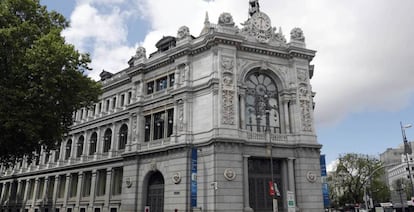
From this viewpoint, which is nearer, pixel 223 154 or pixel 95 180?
pixel 223 154

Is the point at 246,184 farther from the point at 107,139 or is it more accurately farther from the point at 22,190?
the point at 22,190

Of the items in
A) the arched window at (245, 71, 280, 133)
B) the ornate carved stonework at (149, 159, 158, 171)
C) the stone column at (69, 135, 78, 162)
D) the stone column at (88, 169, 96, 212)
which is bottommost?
the stone column at (88, 169, 96, 212)

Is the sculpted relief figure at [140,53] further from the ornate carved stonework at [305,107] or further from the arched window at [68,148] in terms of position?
the arched window at [68,148]

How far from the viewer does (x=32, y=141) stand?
24625 millimetres

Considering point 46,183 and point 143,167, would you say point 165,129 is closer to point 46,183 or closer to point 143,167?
point 143,167

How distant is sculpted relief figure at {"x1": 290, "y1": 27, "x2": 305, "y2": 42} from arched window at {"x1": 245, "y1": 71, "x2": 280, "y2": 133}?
5.01m

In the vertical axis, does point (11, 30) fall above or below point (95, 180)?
above

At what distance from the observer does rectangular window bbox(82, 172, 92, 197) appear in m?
43.8

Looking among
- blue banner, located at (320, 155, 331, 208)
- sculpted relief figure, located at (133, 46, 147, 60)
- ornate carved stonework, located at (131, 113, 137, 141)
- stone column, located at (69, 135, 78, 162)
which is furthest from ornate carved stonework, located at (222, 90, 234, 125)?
stone column, located at (69, 135, 78, 162)

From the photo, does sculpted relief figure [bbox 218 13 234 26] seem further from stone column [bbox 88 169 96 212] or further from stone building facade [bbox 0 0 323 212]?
stone column [bbox 88 169 96 212]

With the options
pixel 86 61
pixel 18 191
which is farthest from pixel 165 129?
pixel 18 191

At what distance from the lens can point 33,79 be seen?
2392cm

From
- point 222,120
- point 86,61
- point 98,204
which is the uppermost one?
point 86,61

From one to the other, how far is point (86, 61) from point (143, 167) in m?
13.4
